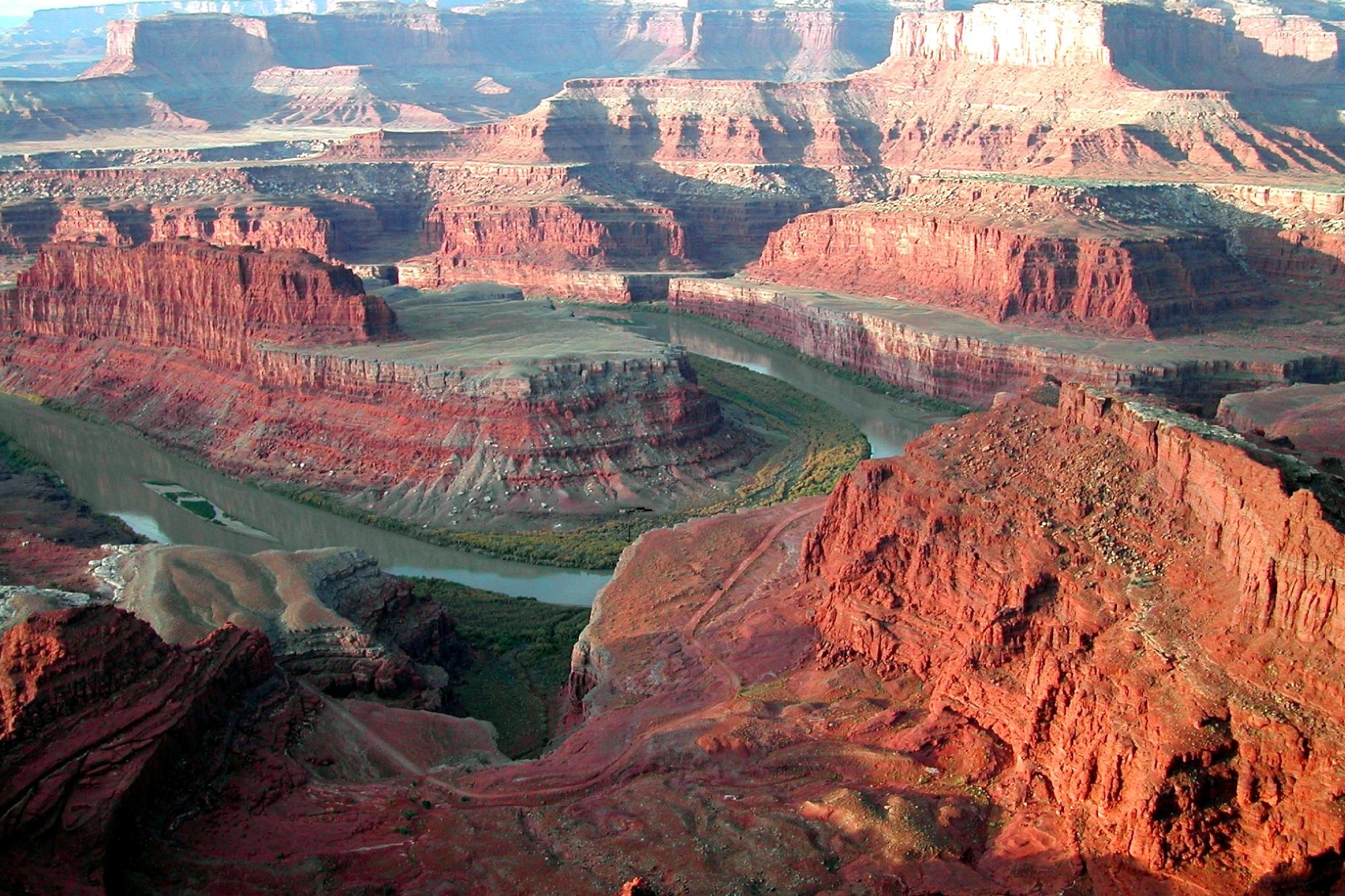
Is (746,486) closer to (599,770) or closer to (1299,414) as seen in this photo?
(1299,414)

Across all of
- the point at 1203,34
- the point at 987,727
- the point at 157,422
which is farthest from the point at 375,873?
the point at 1203,34

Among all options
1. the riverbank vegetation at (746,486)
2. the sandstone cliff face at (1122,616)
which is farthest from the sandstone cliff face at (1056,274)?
the sandstone cliff face at (1122,616)

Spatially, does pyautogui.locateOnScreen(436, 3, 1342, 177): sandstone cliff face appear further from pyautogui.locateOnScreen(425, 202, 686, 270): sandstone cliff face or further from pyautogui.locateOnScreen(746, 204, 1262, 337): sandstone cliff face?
pyautogui.locateOnScreen(746, 204, 1262, 337): sandstone cliff face

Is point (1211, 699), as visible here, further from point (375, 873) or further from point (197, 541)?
point (197, 541)

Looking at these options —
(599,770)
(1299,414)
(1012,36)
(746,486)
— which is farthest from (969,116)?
(599,770)

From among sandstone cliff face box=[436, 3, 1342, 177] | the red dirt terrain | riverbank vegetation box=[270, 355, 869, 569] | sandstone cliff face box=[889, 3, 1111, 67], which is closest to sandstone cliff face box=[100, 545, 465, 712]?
the red dirt terrain
